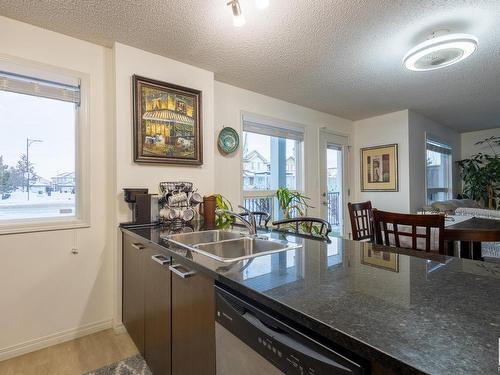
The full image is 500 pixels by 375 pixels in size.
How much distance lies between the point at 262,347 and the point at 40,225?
79.5 inches

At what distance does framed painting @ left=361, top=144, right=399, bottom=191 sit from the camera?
4211mm

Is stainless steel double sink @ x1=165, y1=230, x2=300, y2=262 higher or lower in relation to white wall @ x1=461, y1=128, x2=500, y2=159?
lower

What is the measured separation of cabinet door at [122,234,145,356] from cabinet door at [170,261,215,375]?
0.53 m

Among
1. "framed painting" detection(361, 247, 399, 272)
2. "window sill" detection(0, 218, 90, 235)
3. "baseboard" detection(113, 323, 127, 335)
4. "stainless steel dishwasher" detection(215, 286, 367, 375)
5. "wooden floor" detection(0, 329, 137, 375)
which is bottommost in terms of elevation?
"wooden floor" detection(0, 329, 137, 375)

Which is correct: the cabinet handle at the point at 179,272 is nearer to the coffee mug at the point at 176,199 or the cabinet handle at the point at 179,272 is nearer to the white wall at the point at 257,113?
the coffee mug at the point at 176,199

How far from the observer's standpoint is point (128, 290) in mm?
1981

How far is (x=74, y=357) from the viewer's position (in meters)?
1.84

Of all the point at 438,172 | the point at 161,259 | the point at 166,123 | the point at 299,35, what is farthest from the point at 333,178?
the point at 161,259

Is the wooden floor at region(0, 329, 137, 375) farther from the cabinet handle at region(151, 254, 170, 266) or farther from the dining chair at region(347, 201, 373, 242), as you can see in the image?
the dining chair at region(347, 201, 373, 242)

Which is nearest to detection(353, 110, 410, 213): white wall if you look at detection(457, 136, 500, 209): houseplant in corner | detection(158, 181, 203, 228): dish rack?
detection(457, 136, 500, 209): houseplant in corner

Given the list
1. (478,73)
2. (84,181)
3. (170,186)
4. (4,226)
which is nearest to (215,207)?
(170,186)

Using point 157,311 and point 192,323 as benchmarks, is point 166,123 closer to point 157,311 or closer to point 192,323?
point 157,311

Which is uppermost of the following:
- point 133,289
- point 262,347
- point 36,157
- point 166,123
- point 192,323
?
point 166,123

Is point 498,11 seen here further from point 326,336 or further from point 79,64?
point 79,64
